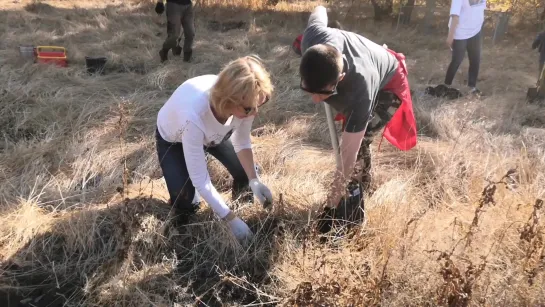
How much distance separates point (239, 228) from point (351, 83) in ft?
2.98

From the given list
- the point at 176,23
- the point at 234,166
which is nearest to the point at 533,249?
the point at 234,166

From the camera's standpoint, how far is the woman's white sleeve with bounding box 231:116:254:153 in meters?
2.51

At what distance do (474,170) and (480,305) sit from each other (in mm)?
1372

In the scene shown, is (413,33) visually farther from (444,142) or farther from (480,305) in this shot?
(480,305)

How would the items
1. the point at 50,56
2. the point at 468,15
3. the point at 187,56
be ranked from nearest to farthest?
the point at 468,15 < the point at 50,56 < the point at 187,56

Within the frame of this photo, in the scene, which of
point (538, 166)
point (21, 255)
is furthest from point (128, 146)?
point (538, 166)

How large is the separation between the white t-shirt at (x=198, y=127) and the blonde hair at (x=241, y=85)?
158 millimetres

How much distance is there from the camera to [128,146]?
3.81 m

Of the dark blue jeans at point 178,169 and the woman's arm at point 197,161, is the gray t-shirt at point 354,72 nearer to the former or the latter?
the woman's arm at point 197,161

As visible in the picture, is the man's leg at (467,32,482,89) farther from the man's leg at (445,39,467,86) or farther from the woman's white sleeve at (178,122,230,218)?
the woman's white sleeve at (178,122,230,218)

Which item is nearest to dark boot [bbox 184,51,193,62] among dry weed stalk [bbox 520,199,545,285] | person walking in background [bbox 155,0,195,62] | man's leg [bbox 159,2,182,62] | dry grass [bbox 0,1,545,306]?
person walking in background [bbox 155,0,195,62]

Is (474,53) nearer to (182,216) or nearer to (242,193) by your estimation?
(242,193)

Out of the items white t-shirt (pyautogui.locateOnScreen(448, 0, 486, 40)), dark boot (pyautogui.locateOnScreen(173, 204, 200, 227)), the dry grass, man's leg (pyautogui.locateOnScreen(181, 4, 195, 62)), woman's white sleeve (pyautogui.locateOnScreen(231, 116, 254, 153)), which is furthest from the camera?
man's leg (pyautogui.locateOnScreen(181, 4, 195, 62))

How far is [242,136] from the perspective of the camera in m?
2.55
